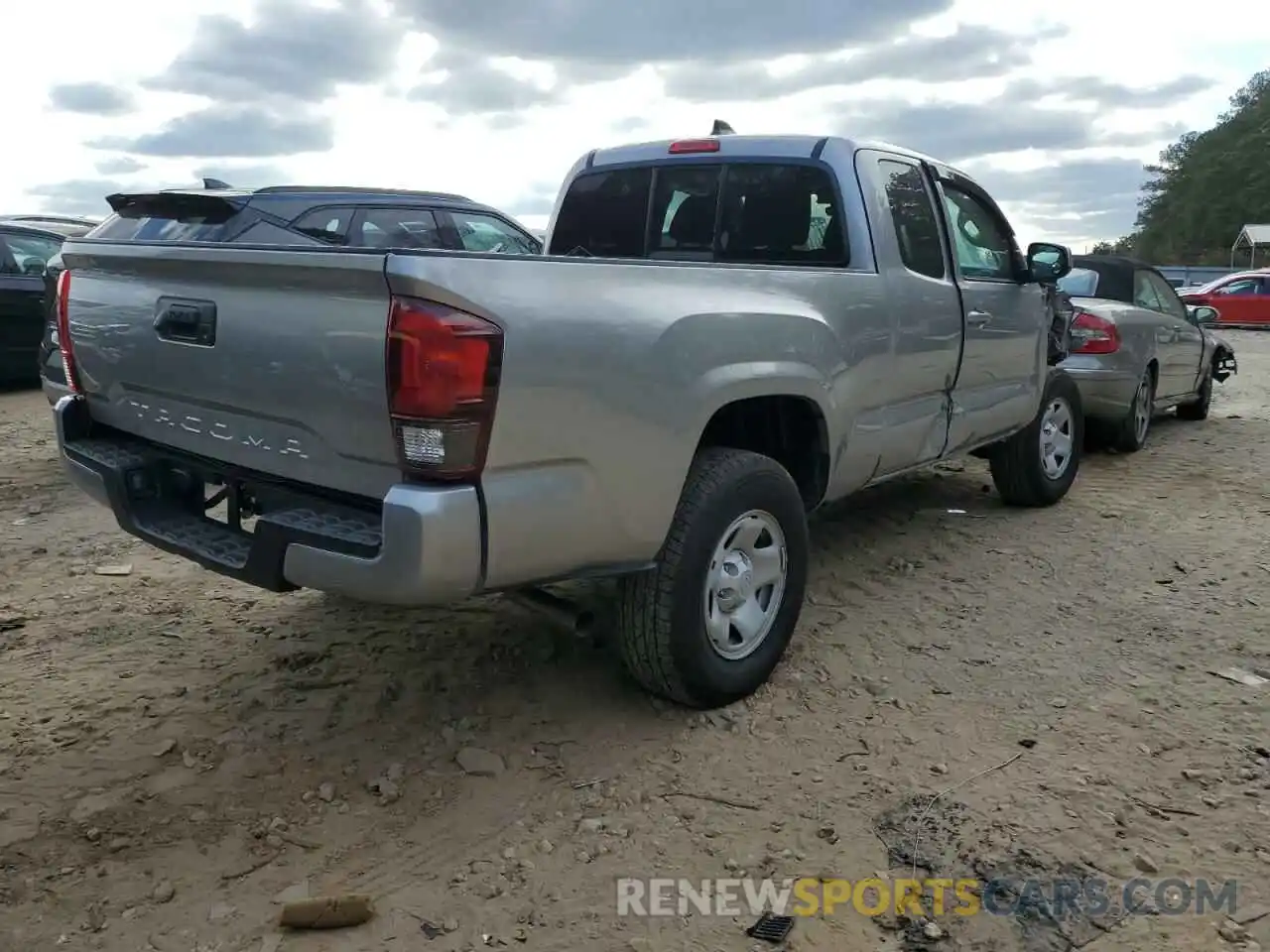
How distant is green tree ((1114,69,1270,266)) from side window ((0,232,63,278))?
6035 centimetres

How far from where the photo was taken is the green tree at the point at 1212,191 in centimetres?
6166

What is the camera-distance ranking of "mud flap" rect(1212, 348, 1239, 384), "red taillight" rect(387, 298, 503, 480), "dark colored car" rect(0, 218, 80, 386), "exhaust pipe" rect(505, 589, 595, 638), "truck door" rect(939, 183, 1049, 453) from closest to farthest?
1. "red taillight" rect(387, 298, 503, 480)
2. "exhaust pipe" rect(505, 589, 595, 638)
3. "truck door" rect(939, 183, 1049, 453)
4. "dark colored car" rect(0, 218, 80, 386)
5. "mud flap" rect(1212, 348, 1239, 384)

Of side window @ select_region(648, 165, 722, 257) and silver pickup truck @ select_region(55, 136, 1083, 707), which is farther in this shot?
side window @ select_region(648, 165, 722, 257)

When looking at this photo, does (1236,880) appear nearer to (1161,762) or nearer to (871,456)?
(1161,762)

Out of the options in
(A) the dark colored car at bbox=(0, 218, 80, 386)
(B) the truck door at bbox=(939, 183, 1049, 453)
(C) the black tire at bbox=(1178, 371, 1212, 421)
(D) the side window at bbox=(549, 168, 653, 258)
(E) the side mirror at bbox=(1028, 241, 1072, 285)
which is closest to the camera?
(D) the side window at bbox=(549, 168, 653, 258)

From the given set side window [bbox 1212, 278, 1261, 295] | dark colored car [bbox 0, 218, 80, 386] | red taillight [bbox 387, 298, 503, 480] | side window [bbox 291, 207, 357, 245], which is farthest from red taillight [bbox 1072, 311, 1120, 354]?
side window [bbox 1212, 278, 1261, 295]

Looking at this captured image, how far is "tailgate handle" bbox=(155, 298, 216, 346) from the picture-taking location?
9.55 feet

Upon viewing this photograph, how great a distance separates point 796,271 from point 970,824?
186 cm

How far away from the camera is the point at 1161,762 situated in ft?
10.3

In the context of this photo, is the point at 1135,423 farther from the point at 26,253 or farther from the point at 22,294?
the point at 26,253

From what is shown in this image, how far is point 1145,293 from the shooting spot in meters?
8.61

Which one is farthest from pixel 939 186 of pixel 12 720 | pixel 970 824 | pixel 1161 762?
pixel 12 720

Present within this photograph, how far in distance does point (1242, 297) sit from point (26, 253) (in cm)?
2306

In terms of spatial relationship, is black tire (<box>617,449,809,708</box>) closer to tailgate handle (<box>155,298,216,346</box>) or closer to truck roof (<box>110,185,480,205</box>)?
tailgate handle (<box>155,298,216,346</box>)
